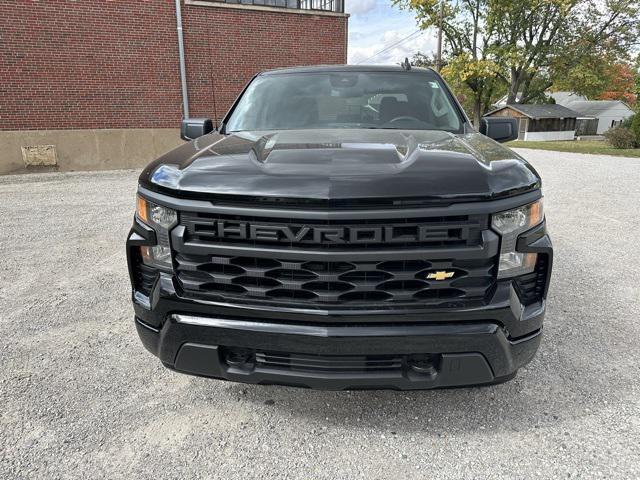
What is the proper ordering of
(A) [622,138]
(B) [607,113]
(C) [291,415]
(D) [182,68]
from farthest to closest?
(B) [607,113] < (A) [622,138] < (D) [182,68] < (C) [291,415]

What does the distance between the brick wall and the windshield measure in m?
9.72

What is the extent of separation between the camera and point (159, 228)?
77.4 inches

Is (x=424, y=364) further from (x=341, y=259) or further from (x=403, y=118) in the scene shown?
(x=403, y=118)

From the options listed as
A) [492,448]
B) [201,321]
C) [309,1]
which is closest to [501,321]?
[492,448]

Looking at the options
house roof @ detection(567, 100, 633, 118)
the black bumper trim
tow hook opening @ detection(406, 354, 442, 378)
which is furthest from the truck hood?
house roof @ detection(567, 100, 633, 118)

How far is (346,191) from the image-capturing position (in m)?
1.75

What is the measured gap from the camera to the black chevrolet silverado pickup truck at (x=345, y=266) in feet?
5.83

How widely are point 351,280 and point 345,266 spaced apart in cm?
7

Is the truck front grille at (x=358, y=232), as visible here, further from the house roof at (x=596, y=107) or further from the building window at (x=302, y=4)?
the house roof at (x=596, y=107)

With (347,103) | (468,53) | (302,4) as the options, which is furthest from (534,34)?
(347,103)

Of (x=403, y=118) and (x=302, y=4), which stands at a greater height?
(x=302, y=4)

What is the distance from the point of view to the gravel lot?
6.50 ft

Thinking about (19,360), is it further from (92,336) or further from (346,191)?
(346,191)

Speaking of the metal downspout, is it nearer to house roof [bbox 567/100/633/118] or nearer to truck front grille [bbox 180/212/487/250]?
truck front grille [bbox 180/212/487/250]
